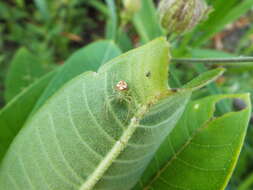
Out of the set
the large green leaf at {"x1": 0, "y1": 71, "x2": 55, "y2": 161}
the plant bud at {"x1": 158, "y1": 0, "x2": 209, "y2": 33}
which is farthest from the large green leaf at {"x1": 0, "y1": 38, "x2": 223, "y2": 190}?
the plant bud at {"x1": 158, "y1": 0, "x2": 209, "y2": 33}

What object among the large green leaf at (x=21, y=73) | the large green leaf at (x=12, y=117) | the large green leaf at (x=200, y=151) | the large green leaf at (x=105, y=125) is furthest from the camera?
the large green leaf at (x=21, y=73)

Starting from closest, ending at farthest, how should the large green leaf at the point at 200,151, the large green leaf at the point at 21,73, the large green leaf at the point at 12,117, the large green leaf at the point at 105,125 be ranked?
the large green leaf at the point at 105,125 → the large green leaf at the point at 200,151 → the large green leaf at the point at 12,117 → the large green leaf at the point at 21,73

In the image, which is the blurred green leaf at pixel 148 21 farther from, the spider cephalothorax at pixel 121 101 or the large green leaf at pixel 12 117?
the spider cephalothorax at pixel 121 101

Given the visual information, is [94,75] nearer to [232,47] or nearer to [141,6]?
[141,6]

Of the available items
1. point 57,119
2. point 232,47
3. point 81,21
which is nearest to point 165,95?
point 57,119

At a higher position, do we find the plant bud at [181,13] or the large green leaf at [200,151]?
the plant bud at [181,13]

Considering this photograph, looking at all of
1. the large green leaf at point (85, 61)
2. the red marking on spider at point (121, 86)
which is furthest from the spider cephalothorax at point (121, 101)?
the large green leaf at point (85, 61)

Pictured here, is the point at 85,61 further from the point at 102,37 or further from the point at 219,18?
the point at 102,37

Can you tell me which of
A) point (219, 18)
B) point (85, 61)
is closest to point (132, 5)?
point (219, 18)
